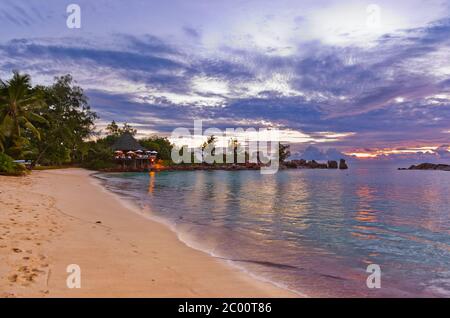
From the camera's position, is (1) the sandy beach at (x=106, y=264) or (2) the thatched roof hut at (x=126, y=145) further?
(2) the thatched roof hut at (x=126, y=145)

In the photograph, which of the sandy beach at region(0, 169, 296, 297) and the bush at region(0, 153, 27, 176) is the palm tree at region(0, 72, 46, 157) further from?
the sandy beach at region(0, 169, 296, 297)

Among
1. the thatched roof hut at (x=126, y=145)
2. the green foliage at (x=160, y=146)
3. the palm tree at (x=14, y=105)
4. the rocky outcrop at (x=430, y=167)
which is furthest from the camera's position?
the rocky outcrop at (x=430, y=167)

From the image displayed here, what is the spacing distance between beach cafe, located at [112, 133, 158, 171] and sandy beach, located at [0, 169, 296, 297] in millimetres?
68633

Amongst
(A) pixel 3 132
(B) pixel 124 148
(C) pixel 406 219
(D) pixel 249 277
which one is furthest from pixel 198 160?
(D) pixel 249 277

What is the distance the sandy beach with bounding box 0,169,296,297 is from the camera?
16.8 feet

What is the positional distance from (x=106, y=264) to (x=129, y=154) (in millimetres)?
75619

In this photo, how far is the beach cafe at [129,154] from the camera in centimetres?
7744

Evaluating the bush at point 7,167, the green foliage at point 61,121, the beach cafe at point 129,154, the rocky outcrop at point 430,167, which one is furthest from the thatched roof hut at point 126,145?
the rocky outcrop at point 430,167

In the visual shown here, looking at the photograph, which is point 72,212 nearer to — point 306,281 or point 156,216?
point 156,216

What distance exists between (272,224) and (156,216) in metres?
5.11

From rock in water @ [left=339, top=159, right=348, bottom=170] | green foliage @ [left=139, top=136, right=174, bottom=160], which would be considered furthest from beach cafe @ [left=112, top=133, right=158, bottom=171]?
rock in water @ [left=339, top=159, right=348, bottom=170]

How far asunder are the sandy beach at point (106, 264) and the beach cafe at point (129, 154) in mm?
68633

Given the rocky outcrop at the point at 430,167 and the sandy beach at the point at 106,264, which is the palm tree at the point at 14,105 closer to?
the sandy beach at the point at 106,264

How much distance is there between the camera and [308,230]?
1329 cm
